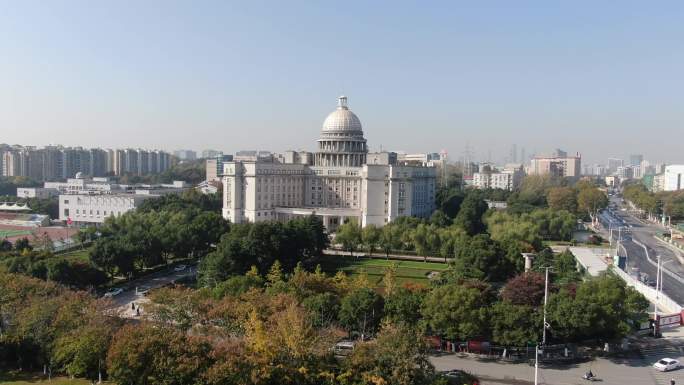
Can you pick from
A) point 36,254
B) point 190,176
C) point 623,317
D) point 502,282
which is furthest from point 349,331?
point 190,176

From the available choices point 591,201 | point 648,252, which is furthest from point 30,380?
point 591,201

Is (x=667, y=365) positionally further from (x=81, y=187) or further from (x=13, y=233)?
(x=81, y=187)

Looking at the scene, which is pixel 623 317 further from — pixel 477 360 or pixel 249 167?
pixel 249 167

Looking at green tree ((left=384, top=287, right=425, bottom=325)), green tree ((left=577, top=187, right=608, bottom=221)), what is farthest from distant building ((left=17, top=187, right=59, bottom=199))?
green tree ((left=384, top=287, right=425, bottom=325))

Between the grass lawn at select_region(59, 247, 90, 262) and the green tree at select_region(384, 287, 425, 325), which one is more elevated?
the green tree at select_region(384, 287, 425, 325)

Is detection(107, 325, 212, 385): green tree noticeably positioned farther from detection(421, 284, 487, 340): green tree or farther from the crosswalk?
the crosswalk
